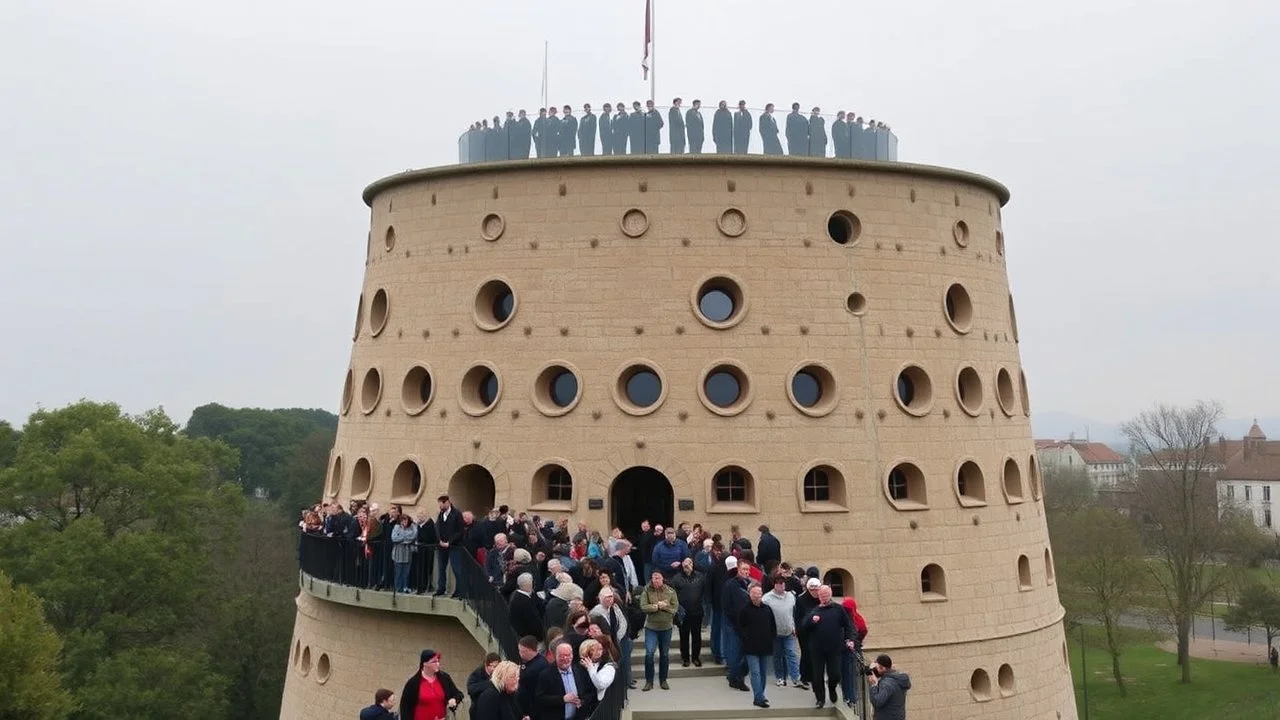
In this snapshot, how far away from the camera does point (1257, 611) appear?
48875 millimetres

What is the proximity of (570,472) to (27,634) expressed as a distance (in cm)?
1600

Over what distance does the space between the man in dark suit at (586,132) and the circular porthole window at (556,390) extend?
4850 millimetres

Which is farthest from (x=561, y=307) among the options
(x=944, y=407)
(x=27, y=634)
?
(x=27, y=634)

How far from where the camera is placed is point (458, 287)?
74.6 ft

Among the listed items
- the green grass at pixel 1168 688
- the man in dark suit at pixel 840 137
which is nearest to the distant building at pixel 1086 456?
the green grass at pixel 1168 688

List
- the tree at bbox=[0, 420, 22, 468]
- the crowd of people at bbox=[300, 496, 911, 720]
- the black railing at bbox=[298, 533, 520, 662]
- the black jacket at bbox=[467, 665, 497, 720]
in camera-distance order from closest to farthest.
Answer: the black jacket at bbox=[467, 665, 497, 720]
the crowd of people at bbox=[300, 496, 911, 720]
the black railing at bbox=[298, 533, 520, 662]
the tree at bbox=[0, 420, 22, 468]

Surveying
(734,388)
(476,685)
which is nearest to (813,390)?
(734,388)

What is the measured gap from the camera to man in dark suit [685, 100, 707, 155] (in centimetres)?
2189

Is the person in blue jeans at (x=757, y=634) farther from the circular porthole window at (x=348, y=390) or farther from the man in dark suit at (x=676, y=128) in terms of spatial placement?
the circular porthole window at (x=348, y=390)

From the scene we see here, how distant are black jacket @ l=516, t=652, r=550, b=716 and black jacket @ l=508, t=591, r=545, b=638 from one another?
8.71 ft

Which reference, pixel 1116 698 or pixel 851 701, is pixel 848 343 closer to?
pixel 851 701

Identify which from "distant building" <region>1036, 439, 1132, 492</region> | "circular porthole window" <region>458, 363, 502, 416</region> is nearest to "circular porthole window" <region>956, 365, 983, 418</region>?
"circular porthole window" <region>458, 363, 502, 416</region>

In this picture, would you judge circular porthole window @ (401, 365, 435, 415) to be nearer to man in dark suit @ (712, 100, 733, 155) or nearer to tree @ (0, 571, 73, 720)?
man in dark suit @ (712, 100, 733, 155)

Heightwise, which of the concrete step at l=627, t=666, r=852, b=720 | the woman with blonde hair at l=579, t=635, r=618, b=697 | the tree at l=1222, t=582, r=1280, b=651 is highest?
the woman with blonde hair at l=579, t=635, r=618, b=697
